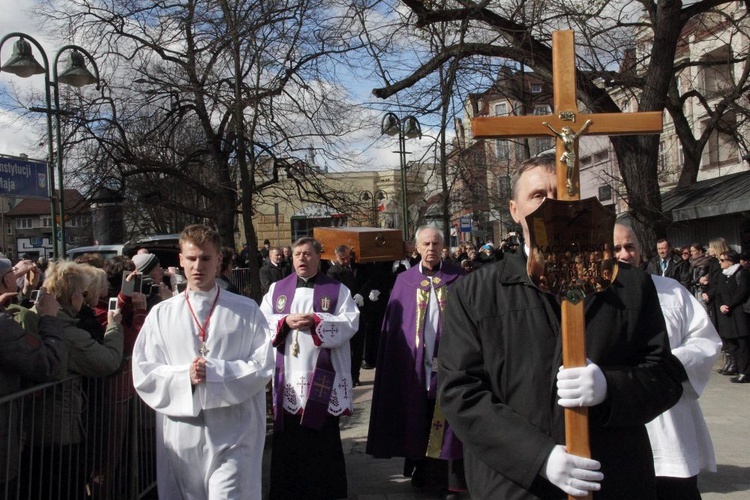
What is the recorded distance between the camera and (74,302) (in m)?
4.61

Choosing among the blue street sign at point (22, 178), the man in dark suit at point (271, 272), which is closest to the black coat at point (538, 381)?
the blue street sign at point (22, 178)

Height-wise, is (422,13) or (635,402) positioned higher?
(422,13)

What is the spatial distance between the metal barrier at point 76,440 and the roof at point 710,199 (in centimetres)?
1185

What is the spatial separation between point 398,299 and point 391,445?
1.16 meters

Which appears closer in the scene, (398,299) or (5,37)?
(398,299)

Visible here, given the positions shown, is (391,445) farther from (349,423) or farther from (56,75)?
(56,75)

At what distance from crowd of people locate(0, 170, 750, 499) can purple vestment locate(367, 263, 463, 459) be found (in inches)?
0.5

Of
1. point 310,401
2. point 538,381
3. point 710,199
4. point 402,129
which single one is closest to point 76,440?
point 310,401

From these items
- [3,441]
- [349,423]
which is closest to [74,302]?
[3,441]

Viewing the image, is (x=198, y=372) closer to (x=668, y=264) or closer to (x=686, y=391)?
(x=686, y=391)

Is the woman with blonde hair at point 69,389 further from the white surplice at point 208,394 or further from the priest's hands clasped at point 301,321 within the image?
the priest's hands clasped at point 301,321

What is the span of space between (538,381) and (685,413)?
217 cm

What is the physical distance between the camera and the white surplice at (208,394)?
407 centimetres

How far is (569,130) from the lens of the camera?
8.10 feet
